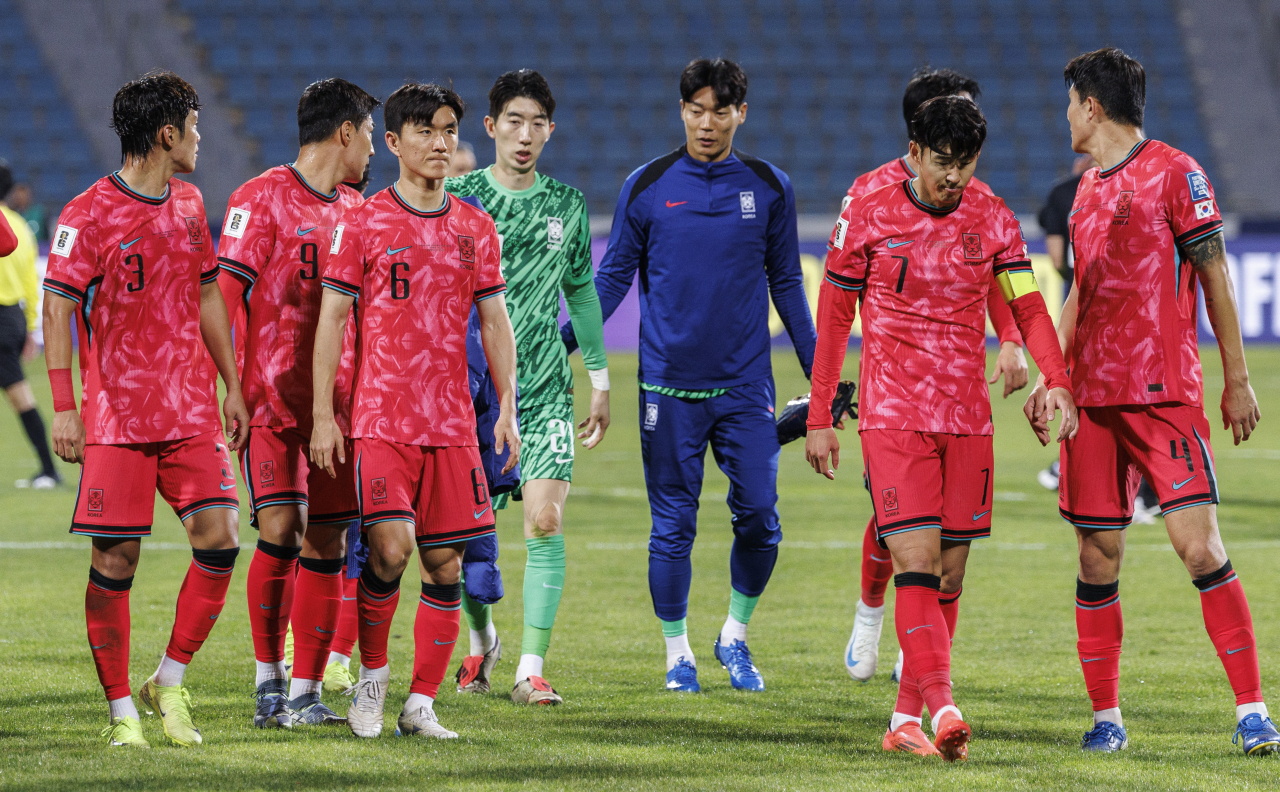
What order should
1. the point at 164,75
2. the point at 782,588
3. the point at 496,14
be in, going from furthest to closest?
the point at 496,14, the point at 782,588, the point at 164,75

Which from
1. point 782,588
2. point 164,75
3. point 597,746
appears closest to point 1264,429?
point 782,588

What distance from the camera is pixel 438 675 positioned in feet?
14.4

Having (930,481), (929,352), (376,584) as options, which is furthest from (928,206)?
(376,584)

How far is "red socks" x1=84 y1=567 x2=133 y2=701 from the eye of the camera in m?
4.23

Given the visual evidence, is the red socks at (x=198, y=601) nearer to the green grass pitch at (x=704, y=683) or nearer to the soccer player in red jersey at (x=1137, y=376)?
the green grass pitch at (x=704, y=683)

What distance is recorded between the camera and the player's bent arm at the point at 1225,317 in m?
4.31

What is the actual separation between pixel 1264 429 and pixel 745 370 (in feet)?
32.5

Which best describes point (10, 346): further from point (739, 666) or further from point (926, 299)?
point (926, 299)

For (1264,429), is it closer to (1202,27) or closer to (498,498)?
(498,498)

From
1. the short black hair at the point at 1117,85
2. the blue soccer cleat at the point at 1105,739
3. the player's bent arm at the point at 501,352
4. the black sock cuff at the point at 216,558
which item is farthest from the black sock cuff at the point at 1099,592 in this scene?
the black sock cuff at the point at 216,558

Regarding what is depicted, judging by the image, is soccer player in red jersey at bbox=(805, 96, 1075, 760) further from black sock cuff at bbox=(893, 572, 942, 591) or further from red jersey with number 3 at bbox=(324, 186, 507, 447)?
red jersey with number 3 at bbox=(324, 186, 507, 447)

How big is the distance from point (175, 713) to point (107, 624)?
323 millimetres

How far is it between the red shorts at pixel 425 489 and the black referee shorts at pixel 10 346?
6.97 meters

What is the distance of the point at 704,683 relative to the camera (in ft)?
17.9
